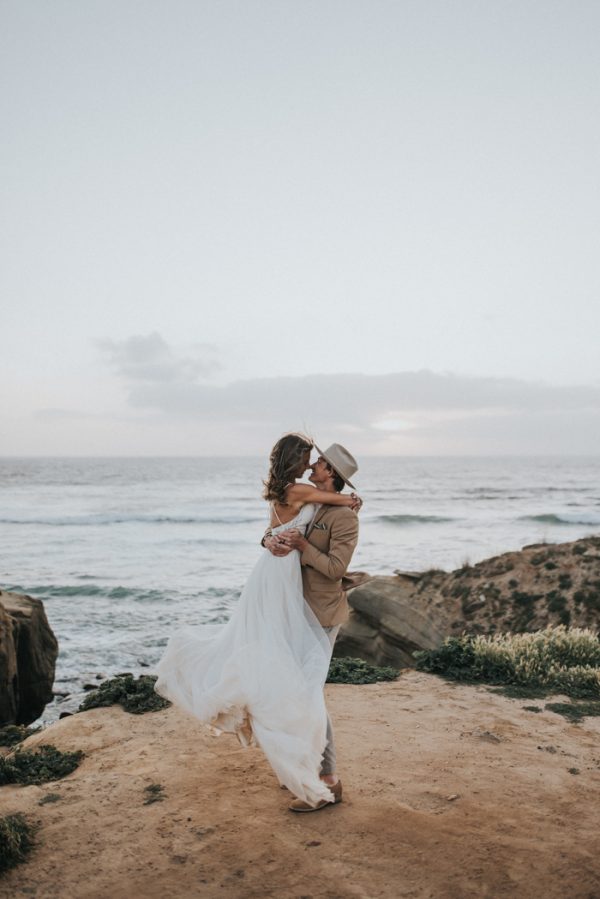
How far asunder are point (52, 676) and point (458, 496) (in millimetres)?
52729

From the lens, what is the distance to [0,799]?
550 cm

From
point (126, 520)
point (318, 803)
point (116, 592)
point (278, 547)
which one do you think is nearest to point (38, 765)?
point (318, 803)

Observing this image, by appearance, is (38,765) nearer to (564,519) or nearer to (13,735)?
(13,735)

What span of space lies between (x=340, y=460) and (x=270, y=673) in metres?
1.55

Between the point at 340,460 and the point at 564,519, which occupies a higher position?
the point at 340,460

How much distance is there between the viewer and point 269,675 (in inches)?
179

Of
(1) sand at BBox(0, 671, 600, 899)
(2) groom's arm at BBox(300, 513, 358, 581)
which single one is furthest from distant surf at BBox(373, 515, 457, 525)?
(2) groom's arm at BBox(300, 513, 358, 581)

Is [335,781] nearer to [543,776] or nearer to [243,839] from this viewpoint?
[243,839]

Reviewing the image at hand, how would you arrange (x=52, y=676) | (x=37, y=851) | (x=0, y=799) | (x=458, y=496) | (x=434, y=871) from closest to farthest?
(x=434, y=871)
(x=37, y=851)
(x=0, y=799)
(x=52, y=676)
(x=458, y=496)

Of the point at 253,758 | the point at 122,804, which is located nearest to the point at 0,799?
the point at 122,804

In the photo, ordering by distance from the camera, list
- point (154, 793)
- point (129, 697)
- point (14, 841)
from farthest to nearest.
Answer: point (129, 697)
point (154, 793)
point (14, 841)

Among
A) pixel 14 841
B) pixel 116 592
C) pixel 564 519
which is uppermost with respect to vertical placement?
pixel 14 841

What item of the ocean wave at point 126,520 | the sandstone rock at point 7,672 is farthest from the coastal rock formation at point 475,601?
the ocean wave at point 126,520

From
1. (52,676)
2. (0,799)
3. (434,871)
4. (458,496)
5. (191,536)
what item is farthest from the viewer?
(458,496)
